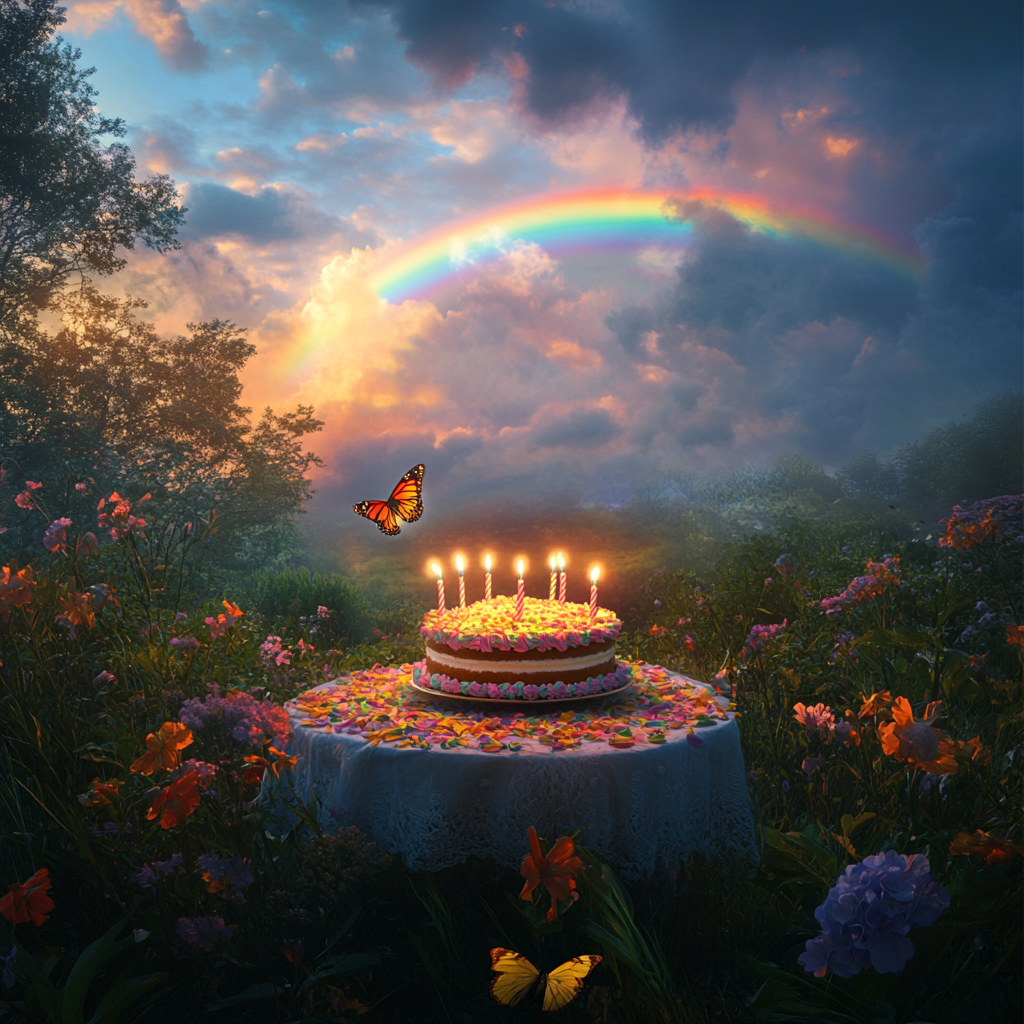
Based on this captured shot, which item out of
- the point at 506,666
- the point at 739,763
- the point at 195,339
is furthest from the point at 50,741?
the point at 195,339

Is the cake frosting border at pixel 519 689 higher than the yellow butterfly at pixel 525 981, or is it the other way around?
the cake frosting border at pixel 519 689

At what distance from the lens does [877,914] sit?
191cm

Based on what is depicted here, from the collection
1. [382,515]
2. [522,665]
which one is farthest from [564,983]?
[382,515]

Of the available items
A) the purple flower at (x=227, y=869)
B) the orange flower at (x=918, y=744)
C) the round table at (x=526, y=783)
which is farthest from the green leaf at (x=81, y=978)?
the orange flower at (x=918, y=744)

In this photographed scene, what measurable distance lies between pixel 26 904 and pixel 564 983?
211 centimetres

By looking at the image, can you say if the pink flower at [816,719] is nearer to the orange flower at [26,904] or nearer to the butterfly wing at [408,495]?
the butterfly wing at [408,495]

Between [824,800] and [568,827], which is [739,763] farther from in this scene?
[568,827]

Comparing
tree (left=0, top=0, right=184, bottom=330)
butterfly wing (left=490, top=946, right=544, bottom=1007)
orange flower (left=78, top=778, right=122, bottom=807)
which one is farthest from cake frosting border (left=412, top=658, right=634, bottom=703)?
tree (left=0, top=0, right=184, bottom=330)

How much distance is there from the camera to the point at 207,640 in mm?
6059

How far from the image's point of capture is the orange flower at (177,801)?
2.67 metres

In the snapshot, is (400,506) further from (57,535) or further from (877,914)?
(877,914)

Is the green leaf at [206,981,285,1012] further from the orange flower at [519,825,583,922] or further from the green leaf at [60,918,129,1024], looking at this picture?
the orange flower at [519,825,583,922]

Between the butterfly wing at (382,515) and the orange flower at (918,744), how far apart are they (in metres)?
3.96

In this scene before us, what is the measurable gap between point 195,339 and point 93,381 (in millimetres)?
2580
